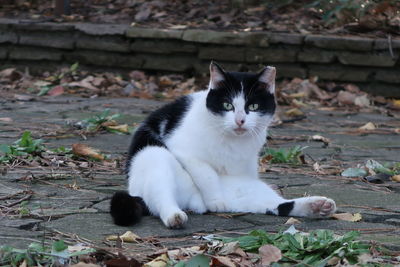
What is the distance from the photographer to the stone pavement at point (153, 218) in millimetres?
2857

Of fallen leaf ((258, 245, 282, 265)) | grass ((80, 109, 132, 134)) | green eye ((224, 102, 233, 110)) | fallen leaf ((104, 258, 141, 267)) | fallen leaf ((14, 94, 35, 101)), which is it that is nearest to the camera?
fallen leaf ((104, 258, 141, 267))

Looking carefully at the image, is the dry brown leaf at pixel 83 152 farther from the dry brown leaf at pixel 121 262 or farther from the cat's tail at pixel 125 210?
the dry brown leaf at pixel 121 262

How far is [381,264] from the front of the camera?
7.73ft

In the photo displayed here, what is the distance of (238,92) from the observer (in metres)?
3.43

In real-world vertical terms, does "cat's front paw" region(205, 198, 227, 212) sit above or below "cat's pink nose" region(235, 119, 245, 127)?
below

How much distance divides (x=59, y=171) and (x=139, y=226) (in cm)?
119

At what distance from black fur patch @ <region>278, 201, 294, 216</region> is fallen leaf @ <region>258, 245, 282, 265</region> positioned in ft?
2.52

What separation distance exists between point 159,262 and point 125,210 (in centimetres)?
59

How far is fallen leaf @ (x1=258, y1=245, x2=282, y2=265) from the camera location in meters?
2.37

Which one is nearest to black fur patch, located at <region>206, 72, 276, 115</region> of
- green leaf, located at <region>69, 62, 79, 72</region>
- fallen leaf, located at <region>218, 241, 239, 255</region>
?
fallen leaf, located at <region>218, 241, 239, 255</region>

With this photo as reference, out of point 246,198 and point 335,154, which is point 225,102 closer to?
point 246,198

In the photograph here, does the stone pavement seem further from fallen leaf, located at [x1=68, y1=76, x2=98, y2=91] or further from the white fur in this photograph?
fallen leaf, located at [x1=68, y1=76, x2=98, y2=91]

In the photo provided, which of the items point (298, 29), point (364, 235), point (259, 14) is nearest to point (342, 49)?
point (298, 29)

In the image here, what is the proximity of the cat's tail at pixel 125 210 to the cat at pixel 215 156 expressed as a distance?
0.04 m
